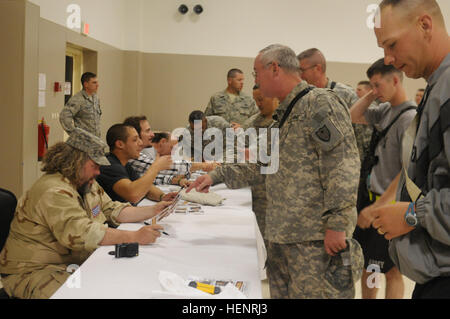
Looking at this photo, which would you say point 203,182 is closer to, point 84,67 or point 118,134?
point 118,134

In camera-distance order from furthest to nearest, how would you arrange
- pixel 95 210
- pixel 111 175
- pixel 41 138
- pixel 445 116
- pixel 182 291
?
pixel 41 138 < pixel 111 175 < pixel 95 210 < pixel 182 291 < pixel 445 116

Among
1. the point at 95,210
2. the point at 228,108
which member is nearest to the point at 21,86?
the point at 228,108

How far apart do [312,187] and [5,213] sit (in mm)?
1354

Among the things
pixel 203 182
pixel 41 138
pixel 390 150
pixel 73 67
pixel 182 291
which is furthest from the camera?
pixel 73 67

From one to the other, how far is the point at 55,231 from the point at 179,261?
57cm

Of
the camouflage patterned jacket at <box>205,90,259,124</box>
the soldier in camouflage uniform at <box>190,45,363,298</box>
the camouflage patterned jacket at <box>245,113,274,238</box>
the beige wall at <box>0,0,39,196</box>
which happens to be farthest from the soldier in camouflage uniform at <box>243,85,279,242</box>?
the camouflage patterned jacket at <box>205,90,259,124</box>

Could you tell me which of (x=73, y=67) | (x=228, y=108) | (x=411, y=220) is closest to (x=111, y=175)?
(x=411, y=220)

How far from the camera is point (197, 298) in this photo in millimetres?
1323

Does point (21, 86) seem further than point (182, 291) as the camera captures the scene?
Yes

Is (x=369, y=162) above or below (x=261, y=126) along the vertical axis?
below

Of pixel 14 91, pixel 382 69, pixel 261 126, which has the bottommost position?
pixel 261 126

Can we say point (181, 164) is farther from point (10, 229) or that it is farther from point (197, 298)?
point (197, 298)

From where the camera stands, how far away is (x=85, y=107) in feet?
19.5
